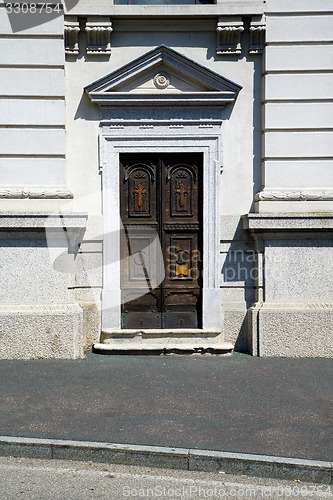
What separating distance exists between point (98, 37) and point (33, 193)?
2.73 metres

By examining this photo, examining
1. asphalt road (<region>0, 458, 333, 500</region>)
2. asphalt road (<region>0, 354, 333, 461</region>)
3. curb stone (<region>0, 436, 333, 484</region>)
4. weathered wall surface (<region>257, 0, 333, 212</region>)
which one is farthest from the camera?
weathered wall surface (<region>257, 0, 333, 212</region>)

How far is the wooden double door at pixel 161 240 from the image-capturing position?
32.4 feet

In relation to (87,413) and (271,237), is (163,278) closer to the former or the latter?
(271,237)

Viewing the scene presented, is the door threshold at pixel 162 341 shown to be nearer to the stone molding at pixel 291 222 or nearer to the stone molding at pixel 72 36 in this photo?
the stone molding at pixel 291 222

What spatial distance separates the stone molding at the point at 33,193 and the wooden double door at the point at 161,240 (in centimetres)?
104

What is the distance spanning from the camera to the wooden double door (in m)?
9.87

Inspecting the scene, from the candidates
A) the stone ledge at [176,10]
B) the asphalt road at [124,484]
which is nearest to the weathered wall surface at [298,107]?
the stone ledge at [176,10]

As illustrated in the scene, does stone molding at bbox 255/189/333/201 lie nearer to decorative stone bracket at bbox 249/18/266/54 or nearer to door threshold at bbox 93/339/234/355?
decorative stone bracket at bbox 249/18/266/54

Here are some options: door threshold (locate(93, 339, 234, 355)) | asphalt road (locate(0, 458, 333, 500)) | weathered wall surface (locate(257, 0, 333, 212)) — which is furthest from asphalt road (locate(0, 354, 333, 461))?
weathered wall surface (locate(257, 0, 333, 212))

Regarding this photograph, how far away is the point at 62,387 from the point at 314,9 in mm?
6895

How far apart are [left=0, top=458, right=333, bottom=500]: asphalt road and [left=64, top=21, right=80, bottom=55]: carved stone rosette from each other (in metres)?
6.65

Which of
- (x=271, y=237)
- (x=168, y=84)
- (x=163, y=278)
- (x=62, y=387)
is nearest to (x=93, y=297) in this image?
(x=163, y=278)

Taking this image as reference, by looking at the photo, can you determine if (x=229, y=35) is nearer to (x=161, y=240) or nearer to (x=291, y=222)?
(x=291, y=222)

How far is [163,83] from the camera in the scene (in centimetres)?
967
